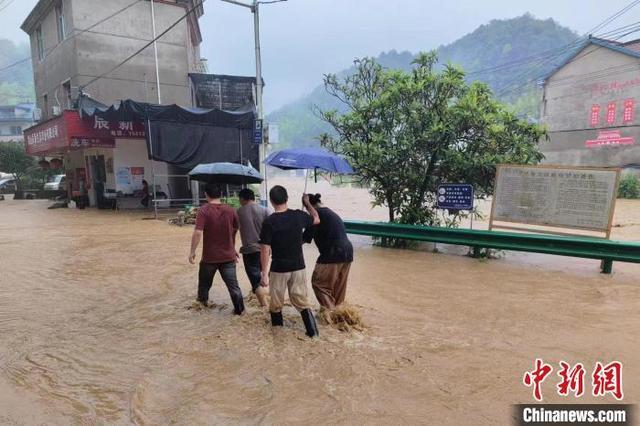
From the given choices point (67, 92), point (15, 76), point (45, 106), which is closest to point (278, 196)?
point (67, 92)

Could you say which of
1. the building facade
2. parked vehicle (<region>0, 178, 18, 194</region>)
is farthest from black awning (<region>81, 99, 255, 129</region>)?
parked vehicle (<region>0, 178, 18, 194</region>)

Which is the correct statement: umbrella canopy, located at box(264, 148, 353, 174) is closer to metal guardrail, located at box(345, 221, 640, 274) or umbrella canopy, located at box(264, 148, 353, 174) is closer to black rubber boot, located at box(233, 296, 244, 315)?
black rubber boot, located at box(233, 296, 244, 315)

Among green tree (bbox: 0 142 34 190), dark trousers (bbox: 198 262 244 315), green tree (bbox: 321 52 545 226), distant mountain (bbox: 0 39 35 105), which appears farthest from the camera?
distant mountain (bbox: 0 39 35 105)

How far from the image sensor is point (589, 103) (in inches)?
1250

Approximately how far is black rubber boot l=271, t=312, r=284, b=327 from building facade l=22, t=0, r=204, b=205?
1349 centimetres

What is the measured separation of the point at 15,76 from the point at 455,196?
182982 mm

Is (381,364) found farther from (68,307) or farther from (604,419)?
(68,307)

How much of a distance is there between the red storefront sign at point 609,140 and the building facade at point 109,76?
27585mm

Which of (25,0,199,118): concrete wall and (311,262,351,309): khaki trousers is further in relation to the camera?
(25,0,199,118): concrete wall

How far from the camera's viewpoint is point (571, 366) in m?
4.01

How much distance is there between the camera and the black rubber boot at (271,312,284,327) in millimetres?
4711

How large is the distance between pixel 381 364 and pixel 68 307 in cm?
448

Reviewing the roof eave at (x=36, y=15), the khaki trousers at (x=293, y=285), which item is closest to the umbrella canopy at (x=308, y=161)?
the khaki trousers at (x=293, y=285)

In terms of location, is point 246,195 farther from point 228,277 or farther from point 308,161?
point 308,161
